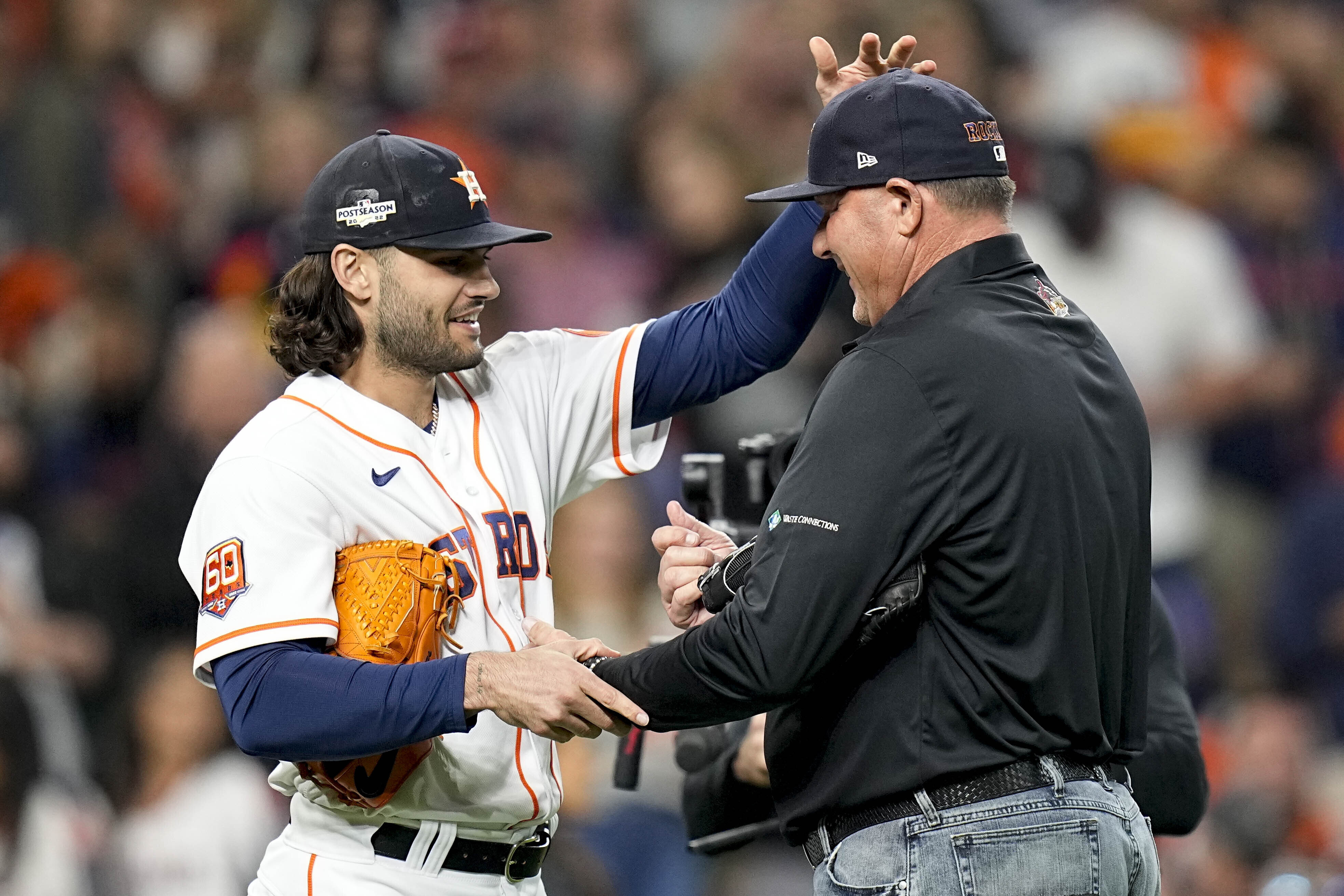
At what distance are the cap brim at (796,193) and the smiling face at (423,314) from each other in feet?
1.94

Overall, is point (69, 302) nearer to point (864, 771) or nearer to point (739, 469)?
point (739, 469)

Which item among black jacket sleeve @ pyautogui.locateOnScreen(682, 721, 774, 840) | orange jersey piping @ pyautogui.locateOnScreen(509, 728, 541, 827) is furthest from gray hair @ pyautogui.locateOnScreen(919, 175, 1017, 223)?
black jacket sleeve @ pyautogui.locateOnScreen(682, 721, 774, 840)

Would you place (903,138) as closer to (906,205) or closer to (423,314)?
(906,205)

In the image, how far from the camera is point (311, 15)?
7660 millimetres

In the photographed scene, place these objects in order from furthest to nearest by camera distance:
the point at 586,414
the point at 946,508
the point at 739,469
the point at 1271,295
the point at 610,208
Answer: the point at 610,208 < the point at 1271,295 < the point at 739,469 < the point at 586,414 < the point at 946,508

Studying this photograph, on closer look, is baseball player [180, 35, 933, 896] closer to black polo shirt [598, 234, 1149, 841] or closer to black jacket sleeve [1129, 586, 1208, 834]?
black polo shirt [598, 234, 1149, 841]

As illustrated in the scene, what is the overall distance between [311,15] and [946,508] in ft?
20.2

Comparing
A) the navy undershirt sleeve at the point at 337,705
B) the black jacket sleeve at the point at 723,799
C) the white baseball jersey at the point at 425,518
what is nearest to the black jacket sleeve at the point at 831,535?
the navy undershirt sleeve at the point at 337,705

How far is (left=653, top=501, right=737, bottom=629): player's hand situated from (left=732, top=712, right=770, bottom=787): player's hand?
0.48 metres

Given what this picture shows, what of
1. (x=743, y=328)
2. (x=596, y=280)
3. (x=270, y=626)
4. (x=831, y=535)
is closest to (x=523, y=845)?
(x=270, y=626)

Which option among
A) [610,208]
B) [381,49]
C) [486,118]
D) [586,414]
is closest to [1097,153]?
[610,208]

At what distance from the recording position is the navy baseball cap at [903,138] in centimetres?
246

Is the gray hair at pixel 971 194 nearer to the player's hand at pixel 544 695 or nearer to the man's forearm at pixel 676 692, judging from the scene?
the man's forearm at pixel 676 692

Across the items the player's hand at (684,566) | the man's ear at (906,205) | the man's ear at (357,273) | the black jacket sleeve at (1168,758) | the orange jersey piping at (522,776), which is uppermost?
the man's ear at (906,205)
